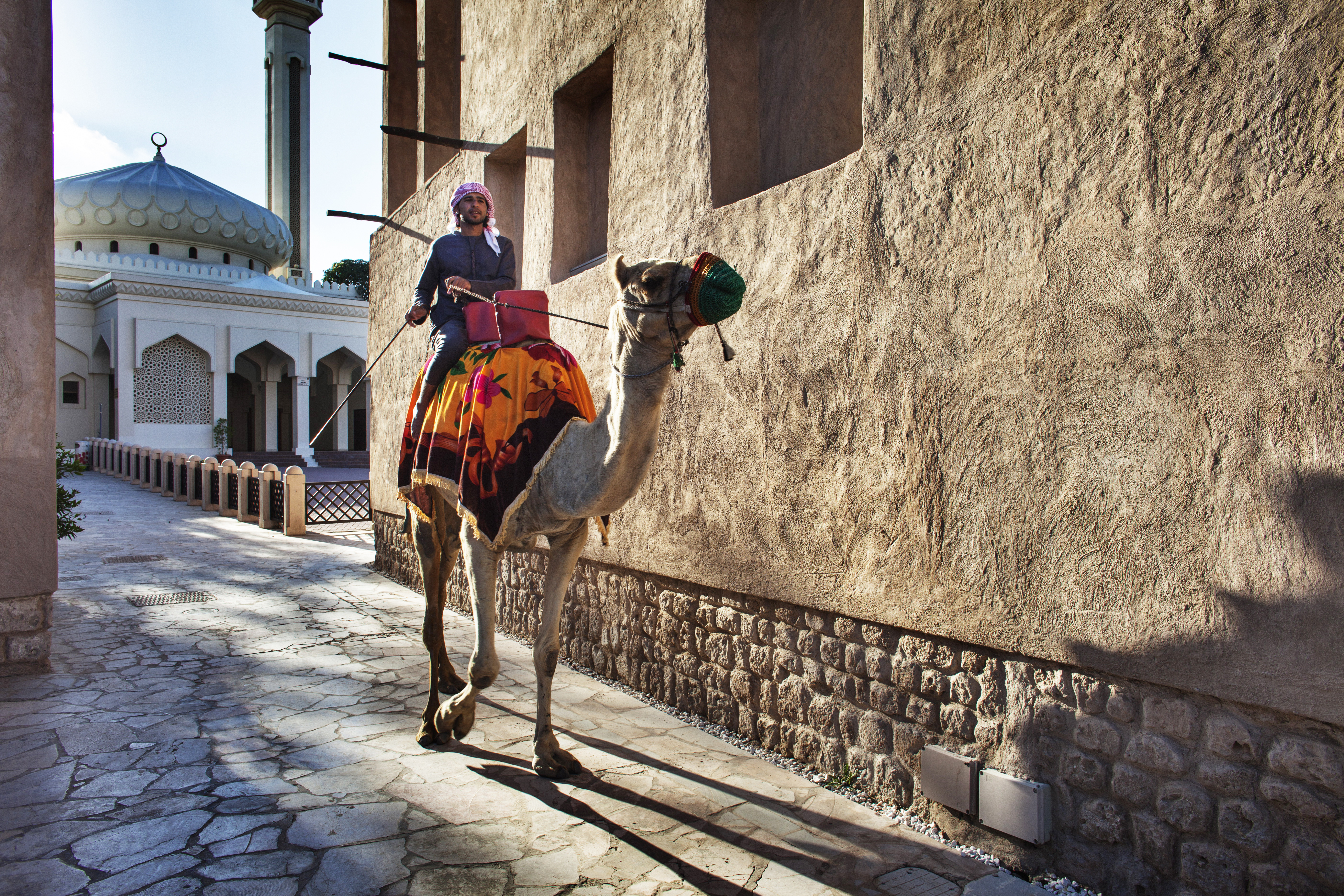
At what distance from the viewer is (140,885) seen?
2.78m

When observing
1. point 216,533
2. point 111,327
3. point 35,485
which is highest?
point 111,327

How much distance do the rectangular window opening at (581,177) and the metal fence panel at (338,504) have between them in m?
10.3

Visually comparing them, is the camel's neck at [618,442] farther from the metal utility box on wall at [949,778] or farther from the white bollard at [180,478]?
the white bollard at [180,478]

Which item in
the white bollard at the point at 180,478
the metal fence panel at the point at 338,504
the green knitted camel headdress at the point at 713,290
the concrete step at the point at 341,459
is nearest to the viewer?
the green knitted camel headdress at the point at 713,290

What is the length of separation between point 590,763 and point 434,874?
1.18m

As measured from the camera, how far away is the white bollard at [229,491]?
16.6 m

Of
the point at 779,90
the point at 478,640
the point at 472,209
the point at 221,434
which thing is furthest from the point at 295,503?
the point at 221,434

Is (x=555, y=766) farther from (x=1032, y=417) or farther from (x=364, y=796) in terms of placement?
(x=1032, y=417)

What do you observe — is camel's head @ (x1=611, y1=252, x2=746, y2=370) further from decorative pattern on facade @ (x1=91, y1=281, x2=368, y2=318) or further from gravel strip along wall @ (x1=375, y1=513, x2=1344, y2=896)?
decorative pattern on facade @ (x1=91, y1=281, x2=368, y2=318)

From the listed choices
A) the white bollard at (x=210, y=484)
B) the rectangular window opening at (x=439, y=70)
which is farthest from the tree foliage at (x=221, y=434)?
the rectangular window opening at (x=439, y=70)

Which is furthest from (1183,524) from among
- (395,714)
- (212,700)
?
(212,700)

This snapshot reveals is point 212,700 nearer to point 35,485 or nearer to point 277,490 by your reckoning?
point 35,485

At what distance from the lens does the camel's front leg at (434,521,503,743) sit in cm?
389

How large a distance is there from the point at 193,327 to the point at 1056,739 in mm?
31667
